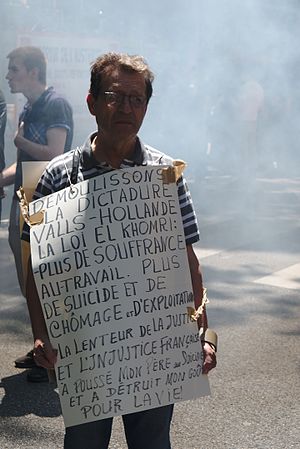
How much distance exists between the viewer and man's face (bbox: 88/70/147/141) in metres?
2.10

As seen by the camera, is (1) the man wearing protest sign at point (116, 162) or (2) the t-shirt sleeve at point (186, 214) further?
(2) the t-shirt sleeve at point (186, 214)

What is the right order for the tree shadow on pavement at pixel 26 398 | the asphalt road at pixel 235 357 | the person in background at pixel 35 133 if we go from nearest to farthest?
the asphalt road at pixel 235 357, the tree shadow on pavement at pixel 26 398, the person in background at pixel 35 133

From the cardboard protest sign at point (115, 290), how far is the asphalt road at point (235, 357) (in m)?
1.04

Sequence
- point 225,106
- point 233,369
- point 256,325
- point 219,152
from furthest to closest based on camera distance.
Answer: point 219,152 < point 225,106 < point 256,325 < point 233,369

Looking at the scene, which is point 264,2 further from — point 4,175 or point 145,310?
point 145,310

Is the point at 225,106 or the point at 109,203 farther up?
the point at 109,203

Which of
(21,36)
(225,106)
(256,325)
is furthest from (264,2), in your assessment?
(256,325)

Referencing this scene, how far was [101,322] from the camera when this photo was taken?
6.86 feet

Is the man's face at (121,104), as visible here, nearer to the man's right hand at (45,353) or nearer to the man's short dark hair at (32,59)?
the man's right hand at (45,353)

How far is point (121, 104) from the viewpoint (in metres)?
2.10

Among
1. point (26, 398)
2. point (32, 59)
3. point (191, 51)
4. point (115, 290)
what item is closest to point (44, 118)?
point (32, 59)

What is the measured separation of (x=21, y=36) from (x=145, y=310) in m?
7.94

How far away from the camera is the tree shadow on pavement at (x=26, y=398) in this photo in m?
3.38

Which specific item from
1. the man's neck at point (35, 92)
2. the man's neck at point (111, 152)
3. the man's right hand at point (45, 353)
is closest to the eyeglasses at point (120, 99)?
the man's neck at point (111, 152)
